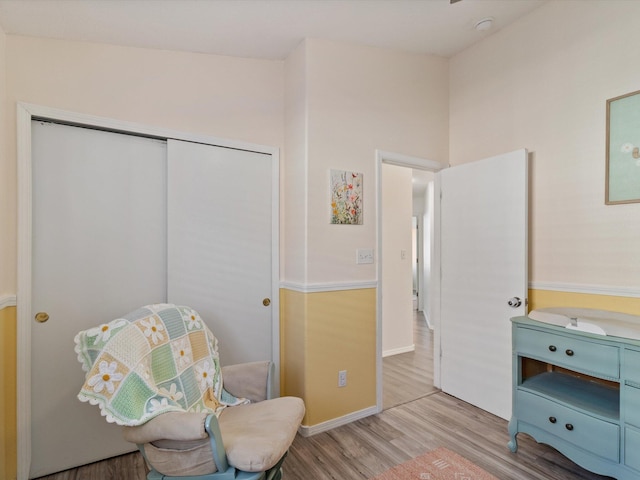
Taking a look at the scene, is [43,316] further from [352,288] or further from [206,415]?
[352,288]

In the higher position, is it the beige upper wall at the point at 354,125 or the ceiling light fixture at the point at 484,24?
the ceiling light fixture at the point at 484,24

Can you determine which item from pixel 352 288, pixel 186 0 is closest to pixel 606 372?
pixel 352 288

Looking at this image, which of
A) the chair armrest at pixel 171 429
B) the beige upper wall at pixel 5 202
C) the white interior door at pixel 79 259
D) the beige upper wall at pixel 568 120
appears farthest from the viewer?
the beige upper wall at pixel 568 120

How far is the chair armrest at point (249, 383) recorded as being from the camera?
6.33ft

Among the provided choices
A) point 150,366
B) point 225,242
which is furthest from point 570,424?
point 225,242

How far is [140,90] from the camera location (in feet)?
7.15

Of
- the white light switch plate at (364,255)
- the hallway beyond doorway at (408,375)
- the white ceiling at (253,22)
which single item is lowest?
the hallway beyond doorway at (408,375)

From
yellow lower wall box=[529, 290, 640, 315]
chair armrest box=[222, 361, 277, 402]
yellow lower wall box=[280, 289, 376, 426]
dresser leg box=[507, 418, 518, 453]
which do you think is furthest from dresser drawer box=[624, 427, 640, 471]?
chair armrest box=[222, 361, 277, 402]

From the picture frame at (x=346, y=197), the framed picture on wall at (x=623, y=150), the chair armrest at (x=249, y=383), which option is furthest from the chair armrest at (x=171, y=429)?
the framed picture on wall at (x=623, y=150)

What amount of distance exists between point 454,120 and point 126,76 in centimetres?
260

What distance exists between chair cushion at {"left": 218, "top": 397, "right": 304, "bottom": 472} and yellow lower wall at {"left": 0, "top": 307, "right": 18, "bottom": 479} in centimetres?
110

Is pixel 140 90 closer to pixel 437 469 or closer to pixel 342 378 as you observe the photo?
pixel 342 378

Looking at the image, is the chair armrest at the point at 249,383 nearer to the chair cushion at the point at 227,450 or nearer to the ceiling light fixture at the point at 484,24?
the chair cushion at the point at 227,450

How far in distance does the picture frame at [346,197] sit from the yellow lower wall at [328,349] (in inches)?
21.3
